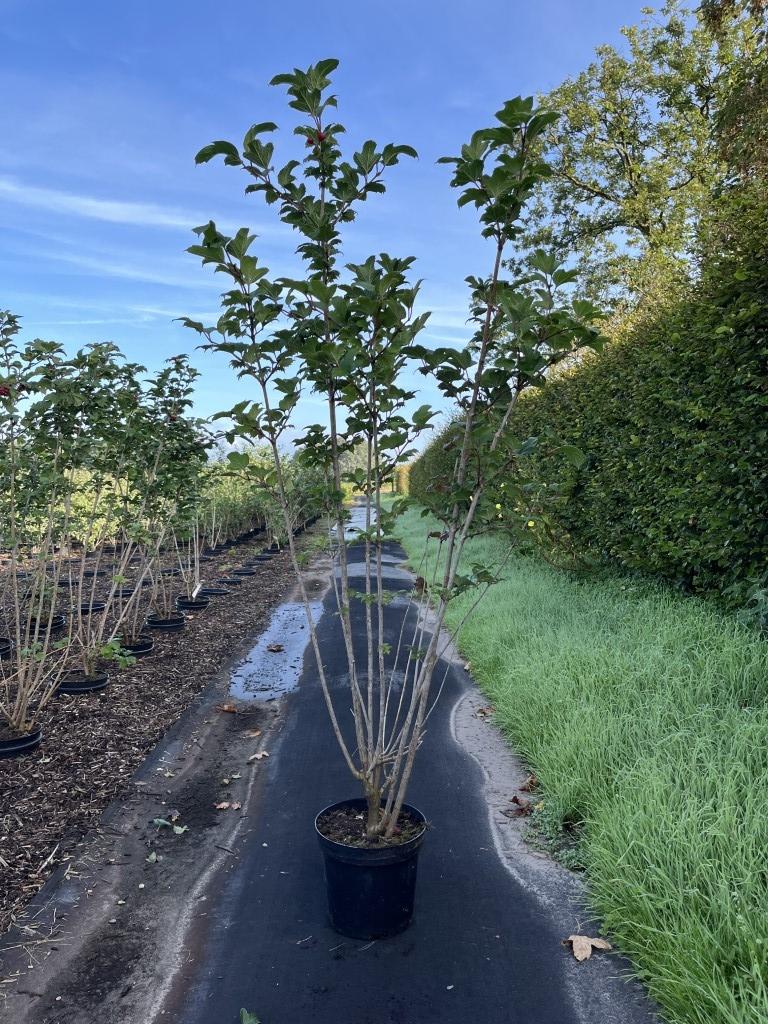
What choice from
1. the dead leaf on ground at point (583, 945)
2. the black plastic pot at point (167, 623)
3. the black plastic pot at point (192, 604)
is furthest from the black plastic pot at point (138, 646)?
the dead leaf on ground at point (583, 945)

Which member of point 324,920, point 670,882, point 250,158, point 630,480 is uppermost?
point 250,158

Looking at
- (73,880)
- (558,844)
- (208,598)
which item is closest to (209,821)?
(73,880)

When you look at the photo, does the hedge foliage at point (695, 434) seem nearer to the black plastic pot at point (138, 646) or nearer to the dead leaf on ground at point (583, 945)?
the dead leaf on ground at point (583, 945)

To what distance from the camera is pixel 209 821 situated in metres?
3.37

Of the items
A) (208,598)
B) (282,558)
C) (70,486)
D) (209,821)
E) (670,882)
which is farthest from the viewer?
(282,558)

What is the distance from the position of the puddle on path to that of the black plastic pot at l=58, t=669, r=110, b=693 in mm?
936

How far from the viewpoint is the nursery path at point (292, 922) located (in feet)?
7.11

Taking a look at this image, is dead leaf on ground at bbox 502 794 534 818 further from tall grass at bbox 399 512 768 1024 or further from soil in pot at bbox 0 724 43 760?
soil in pot at bbox 0 724 43 760

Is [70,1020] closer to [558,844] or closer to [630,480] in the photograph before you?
[558,844]

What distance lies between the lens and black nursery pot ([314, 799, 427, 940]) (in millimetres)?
2428

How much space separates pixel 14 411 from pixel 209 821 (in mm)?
2564

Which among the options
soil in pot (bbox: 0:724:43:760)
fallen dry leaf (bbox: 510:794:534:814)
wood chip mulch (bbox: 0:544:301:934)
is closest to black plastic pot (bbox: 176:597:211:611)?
wood chip mulch (bbox: 0:544:301:934)

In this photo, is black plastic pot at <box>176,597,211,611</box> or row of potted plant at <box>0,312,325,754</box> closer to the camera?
row of potted plant at <box>0,312,325,754</box>

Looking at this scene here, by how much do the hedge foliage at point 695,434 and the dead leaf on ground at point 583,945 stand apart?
1.81 meters
